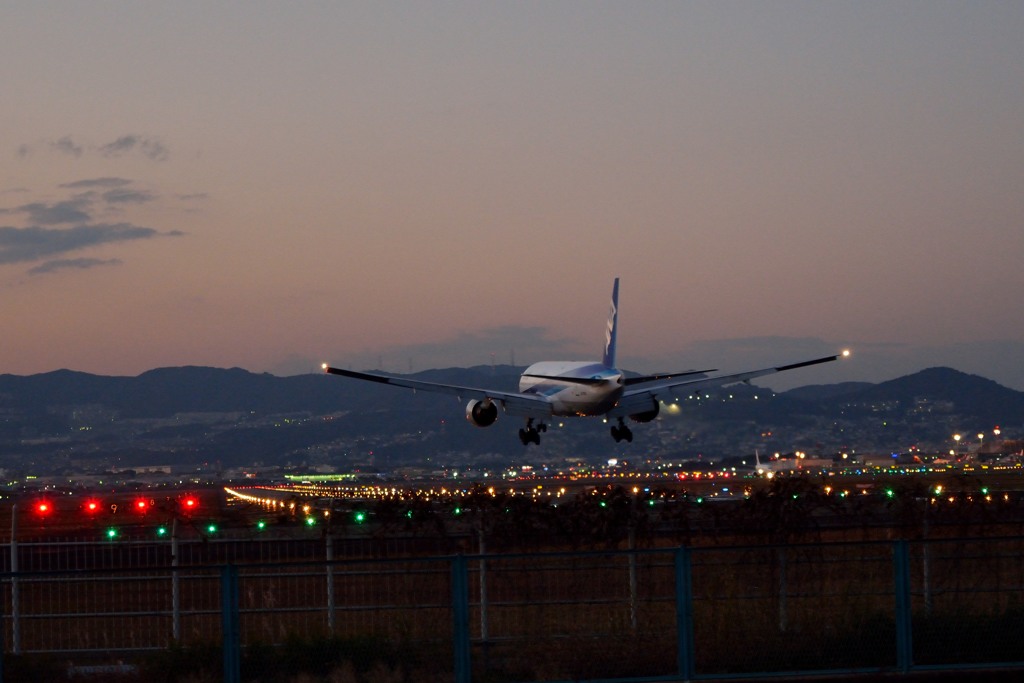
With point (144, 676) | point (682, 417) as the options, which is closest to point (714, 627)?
point (144, 676)

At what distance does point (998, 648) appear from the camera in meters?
24.7

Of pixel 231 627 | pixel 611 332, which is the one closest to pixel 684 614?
pixel 231 627

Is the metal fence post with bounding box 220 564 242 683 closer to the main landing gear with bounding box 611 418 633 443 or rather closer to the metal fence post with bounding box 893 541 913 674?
the metal fence post with bounding box 893 541 913 674

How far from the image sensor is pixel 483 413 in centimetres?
7475

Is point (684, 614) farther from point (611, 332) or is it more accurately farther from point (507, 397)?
point (611, 332)

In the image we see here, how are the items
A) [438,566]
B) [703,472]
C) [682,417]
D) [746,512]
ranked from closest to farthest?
[438,566]
[746,512]
[682,417]
[703,472]

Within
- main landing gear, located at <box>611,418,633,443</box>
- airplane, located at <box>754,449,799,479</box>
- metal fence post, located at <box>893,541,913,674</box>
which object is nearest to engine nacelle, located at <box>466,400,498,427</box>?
main landing gear, located at <box>611,418,633,443</box>

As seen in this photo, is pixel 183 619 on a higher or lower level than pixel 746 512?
lower

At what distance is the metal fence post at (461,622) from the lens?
70.9ft

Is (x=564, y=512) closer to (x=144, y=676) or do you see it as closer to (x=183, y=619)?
(x=183, y=619)

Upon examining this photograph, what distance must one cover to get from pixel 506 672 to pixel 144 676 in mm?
6255

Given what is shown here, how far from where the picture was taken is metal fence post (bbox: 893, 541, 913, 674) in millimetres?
22625

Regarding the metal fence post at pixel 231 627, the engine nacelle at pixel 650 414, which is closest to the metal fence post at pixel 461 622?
the metal fence post at pixel 231 627

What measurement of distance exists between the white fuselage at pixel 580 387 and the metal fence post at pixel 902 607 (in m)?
50.4
